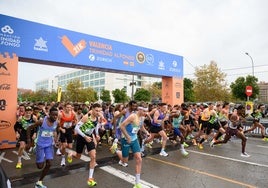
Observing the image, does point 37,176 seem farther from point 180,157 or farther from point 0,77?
point 0,77

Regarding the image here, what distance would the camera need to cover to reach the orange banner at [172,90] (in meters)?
18.5

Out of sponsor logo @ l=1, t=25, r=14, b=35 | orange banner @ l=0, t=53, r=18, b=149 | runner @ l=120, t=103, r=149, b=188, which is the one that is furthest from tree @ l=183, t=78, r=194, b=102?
runner @ l=120, t=103, r=149, b=188

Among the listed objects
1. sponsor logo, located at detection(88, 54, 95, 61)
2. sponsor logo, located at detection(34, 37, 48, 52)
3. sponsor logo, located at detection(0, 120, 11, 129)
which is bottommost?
sponsor logo, located at detection(0, 120, 11, 129)

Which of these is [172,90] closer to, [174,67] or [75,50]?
[174,67]

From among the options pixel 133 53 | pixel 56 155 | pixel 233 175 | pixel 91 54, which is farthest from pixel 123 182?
pixel 133 53

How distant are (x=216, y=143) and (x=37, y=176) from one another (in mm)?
7432

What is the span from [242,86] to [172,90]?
93.0 feet

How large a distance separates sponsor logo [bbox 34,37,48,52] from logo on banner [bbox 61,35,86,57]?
97cm

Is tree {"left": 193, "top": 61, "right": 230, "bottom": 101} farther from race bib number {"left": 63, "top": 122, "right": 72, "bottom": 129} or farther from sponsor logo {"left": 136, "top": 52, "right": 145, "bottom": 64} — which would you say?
→ race bib number {"left": 63, "top": 122, "right": 72, "bottom": 129}

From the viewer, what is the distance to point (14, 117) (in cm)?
1134

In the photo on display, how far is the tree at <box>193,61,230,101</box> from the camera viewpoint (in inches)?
1475

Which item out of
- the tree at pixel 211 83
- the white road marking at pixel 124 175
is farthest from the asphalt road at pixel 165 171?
the tree at pixel 211 83

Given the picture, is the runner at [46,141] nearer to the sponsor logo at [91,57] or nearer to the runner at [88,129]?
the runner at [88,129]

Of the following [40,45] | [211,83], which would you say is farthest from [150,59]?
[211,83]
